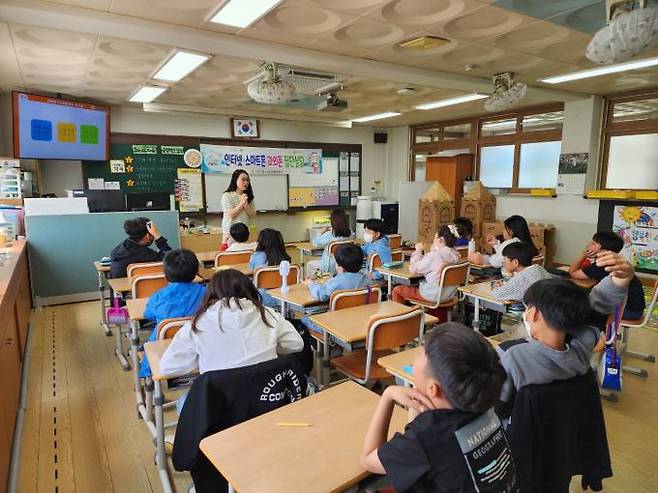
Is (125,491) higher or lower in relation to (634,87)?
lower

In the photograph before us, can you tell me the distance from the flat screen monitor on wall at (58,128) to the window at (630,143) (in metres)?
7.57

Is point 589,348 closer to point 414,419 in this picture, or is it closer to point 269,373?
point 414,419

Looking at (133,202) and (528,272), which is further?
(133,202)

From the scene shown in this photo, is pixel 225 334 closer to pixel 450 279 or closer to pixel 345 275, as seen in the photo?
pixel 345 275

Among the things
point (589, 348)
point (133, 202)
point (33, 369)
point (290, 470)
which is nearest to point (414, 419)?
point (290, 470)

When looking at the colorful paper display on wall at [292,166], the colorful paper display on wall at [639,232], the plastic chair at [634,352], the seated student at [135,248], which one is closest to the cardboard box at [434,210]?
the colorful paper display on wall at [292,166]

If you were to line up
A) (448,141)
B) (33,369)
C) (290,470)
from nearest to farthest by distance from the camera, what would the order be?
(290,470), (33,369), (448,141)

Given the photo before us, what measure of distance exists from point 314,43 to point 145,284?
263 cm

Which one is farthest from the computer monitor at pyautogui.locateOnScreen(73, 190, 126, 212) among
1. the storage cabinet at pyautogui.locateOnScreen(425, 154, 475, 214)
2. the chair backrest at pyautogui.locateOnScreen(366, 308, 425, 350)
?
the storage cabinet at pyautogui.locateOnScreen(425, 154, 475, 214)

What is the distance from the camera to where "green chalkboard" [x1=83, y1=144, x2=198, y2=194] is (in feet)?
22.7

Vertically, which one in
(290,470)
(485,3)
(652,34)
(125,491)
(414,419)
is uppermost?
(485,3)

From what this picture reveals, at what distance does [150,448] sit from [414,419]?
2.02 metres

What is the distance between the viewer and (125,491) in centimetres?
210

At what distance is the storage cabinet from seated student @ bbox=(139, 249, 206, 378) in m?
6.82
